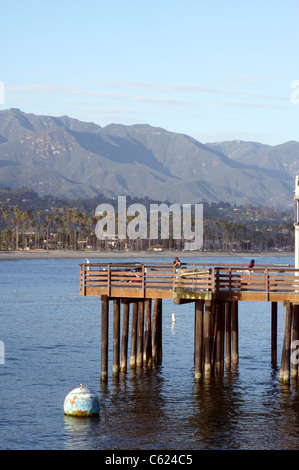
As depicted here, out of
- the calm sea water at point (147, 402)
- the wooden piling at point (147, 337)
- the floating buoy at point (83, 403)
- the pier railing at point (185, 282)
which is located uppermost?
the pier railing at point (185, 282)

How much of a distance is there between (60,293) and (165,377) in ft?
240

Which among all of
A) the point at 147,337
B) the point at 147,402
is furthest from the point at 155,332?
the point at 147,402

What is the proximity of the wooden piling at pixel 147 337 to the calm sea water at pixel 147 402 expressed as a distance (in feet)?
2.16

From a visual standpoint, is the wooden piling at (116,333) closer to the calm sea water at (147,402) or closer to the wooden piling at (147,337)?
the calm sea water at (147,402)

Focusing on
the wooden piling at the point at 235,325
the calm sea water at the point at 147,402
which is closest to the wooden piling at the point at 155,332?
the calm sea water at the point at 147,402

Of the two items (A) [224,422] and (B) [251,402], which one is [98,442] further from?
(B) [251,402]

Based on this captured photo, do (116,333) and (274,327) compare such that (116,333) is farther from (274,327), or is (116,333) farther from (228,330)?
(274,327)

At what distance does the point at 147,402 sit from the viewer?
3500cm

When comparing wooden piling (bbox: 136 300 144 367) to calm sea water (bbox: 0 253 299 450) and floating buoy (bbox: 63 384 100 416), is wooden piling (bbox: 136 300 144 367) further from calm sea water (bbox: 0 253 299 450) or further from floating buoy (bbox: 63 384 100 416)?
floating buoy (bbox: 63 384 100 416)

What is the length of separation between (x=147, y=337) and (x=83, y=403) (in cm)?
966

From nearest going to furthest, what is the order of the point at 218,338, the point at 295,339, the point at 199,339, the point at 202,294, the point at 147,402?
the point at 147,402 → the point at 202,294 → the point at 199,339 → the point at 295,339 → the point at 218,338

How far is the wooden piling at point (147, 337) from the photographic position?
41156 millimetres

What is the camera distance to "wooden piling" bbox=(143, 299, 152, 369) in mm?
41156

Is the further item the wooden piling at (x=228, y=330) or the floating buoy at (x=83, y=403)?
the wooden piling at (x=228, y=330)
